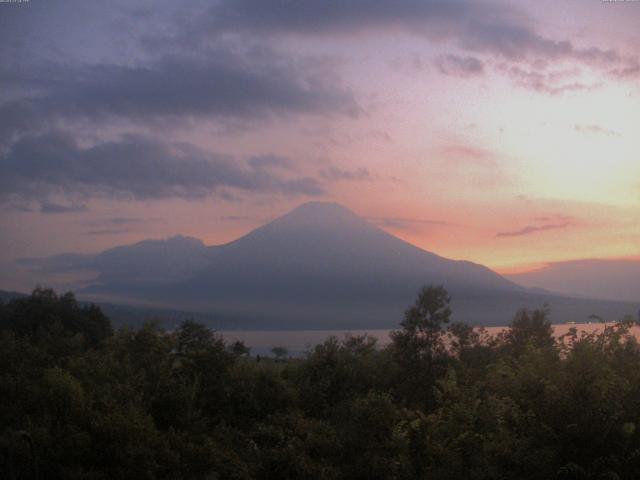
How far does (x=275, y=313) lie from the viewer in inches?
6378

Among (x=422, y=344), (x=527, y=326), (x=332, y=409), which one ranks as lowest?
(x=332, y=409)

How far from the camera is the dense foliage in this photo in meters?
10.4

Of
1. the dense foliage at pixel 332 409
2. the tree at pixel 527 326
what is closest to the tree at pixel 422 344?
the dense foliage at pixel 332 409

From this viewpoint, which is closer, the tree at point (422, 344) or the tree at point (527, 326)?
the tree at point (422, 344)

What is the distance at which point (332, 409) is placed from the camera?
1712 centimetres

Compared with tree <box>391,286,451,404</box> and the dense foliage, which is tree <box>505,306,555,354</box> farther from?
tree <box>391,286,451,404</box>

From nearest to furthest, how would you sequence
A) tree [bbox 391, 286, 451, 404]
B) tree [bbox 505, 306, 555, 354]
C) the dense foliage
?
1. the dense foliage
2. tree [bbox 391, 286, 451, 404]
3. tree [bbox 505, 306, 555, 354]

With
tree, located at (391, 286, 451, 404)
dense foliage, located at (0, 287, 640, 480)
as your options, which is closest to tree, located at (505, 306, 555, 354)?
dense foliage, located at (0, 287, 640, 480)

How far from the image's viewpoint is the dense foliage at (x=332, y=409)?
10.4 meters

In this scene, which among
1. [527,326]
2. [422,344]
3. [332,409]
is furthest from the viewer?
[527,326]

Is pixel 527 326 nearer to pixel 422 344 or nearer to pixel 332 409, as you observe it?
pixel 422 344

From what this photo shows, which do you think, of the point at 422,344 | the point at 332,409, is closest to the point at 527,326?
the point at 422,344

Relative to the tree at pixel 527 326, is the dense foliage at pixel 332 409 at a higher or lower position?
lower

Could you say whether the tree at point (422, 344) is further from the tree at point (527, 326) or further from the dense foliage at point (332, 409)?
the tree at point (527, 326)
